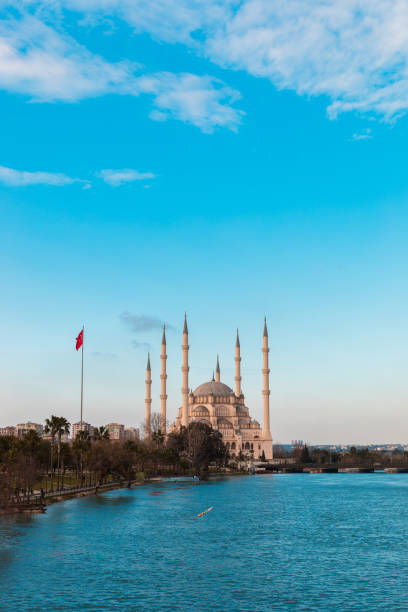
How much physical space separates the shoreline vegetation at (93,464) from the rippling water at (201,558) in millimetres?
3747

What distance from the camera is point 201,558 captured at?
42.8 meters

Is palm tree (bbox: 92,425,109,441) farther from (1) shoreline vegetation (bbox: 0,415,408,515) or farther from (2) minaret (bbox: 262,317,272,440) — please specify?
(2) minaret (bbox: 262,317,272,440)

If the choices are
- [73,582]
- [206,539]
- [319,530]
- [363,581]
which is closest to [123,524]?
[206,539]

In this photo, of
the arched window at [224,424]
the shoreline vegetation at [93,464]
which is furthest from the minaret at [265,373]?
the arched window at [224,424]

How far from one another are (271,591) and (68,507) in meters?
36.6

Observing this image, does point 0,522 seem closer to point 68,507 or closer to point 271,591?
point 68,507

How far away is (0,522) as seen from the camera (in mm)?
55719

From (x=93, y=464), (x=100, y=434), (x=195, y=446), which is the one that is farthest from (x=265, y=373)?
(x=93, y=464)

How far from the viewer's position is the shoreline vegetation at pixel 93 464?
64062 millimetres

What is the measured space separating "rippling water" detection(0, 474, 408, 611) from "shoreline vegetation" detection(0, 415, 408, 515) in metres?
3.75

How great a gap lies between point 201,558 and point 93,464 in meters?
47.5

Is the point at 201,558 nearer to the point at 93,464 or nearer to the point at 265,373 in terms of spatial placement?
the point at 93,464

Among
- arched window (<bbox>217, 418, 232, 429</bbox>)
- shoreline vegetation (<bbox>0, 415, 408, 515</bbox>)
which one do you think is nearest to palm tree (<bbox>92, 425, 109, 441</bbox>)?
shoreline vegetation (<bbox>0, 415, 408, 515</bbox>)

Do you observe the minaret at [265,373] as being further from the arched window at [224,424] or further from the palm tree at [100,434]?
the palm tree at [100,434]
